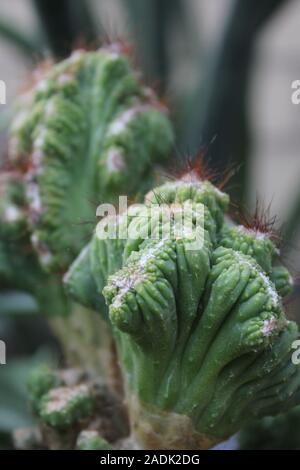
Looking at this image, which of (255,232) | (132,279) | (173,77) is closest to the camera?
(132,279)

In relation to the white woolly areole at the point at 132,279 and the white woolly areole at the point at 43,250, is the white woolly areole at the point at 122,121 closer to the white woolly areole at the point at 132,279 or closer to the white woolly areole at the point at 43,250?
the white woolly areole at the point at 43,250

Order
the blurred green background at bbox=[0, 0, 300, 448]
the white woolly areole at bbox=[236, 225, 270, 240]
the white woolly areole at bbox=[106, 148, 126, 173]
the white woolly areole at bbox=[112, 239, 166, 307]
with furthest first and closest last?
1. the blurred green background at bbox=[0, 0, 300, 448]
2. the white woolly areole at bbox=[106, 148, 126, 173]
3. the white woolly areole at bbox=[236, 225, 270, 240]
4. the white woolly areole at bbox=[112, 239, 166, 307]

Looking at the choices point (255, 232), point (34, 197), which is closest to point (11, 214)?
point (34, 197)

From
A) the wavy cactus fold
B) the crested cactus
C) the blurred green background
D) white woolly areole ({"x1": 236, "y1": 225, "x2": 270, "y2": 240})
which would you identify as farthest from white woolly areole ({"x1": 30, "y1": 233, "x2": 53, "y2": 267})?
the blurred green background

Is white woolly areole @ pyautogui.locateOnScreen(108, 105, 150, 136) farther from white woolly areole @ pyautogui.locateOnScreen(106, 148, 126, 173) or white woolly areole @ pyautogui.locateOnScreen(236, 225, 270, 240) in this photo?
white woolly areole @ pyautogui.locateOnScreen(236, 225, 270, 240)

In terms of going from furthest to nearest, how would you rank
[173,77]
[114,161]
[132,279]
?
1. [173,77]
2. [114,161]
3. [132,279]

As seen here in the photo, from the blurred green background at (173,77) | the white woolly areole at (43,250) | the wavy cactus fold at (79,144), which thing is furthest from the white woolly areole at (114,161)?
the blurred green background at (173,77)

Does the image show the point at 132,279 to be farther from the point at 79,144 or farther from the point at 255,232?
the point at 79,144
